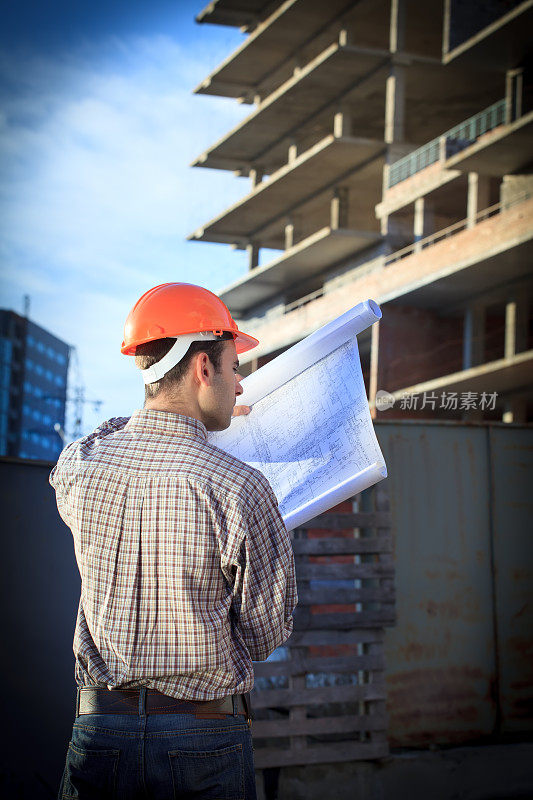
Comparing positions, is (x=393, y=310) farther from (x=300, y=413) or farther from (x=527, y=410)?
(x=300, y=413)

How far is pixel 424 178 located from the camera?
31047 mm

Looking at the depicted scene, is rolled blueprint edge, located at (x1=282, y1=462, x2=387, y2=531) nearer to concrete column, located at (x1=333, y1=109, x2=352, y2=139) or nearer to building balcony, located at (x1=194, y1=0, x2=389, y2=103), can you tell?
concrete column, located at (x1=333, y1=109, x2=352, y2=139)

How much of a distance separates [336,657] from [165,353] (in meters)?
4.25

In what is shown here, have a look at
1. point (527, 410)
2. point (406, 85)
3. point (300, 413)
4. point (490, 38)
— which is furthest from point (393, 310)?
point (300, 413)

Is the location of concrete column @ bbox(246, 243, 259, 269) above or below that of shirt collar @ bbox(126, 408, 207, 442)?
above

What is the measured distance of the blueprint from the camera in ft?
8.59

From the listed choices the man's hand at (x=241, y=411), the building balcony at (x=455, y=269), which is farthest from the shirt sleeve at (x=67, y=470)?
the building balcony at (x=455, y=269)

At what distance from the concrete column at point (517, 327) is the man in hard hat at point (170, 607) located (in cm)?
2430

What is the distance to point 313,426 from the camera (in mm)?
2779

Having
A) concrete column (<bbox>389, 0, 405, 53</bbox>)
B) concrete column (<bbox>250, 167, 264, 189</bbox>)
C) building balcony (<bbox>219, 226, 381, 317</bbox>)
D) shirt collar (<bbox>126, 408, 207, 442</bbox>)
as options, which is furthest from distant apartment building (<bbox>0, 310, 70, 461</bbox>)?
shirt collar (<bbox>126, 408, 207, 442</bbox>)

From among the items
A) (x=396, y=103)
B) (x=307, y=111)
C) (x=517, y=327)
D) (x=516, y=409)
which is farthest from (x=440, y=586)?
(x=307, y=111)

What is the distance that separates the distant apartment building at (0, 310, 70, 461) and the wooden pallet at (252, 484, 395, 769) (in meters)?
76.4

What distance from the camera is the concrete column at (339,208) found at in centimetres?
3738

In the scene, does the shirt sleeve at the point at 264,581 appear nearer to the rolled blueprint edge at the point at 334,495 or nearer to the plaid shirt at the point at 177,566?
the plaid shirt at the point at 177,566
